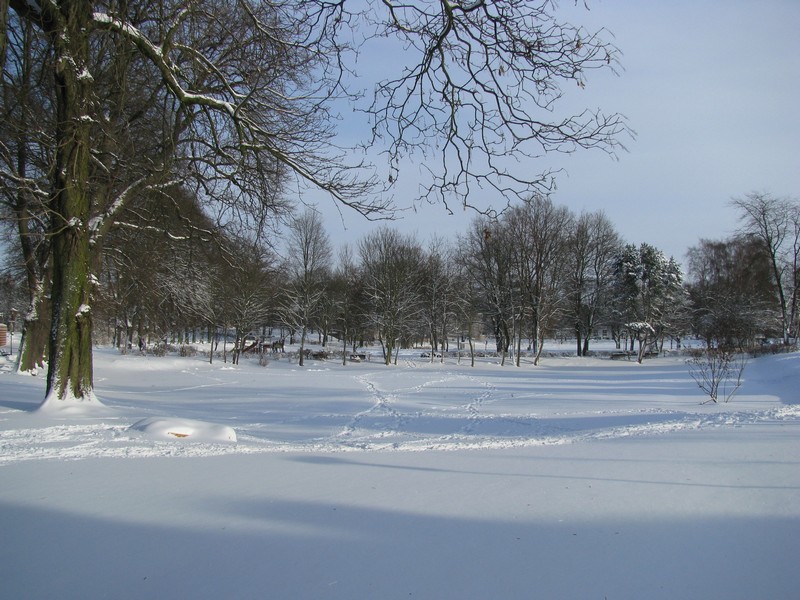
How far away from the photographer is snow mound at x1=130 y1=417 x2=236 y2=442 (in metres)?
7.71

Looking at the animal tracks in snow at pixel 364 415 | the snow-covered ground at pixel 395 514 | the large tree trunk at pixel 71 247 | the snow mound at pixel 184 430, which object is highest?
the large tree trunk at pixel 71 247

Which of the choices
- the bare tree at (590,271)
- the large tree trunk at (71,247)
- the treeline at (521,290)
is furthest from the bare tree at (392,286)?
the large tree trunk at (71,247)

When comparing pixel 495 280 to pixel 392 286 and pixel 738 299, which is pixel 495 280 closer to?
pixel 392 286

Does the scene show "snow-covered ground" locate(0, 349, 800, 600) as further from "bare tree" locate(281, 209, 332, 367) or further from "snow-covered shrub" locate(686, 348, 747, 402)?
"bare tree" locate(281, 209, 332, 367)

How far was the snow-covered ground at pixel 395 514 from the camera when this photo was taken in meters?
2.86

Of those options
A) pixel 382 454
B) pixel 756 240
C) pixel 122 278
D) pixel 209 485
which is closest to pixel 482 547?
pixel 209 485

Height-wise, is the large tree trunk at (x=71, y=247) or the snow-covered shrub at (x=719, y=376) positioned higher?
the large tree trunk at (x=71, y=247)

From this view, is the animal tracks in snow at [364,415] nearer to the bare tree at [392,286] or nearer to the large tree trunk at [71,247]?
the large tree trunk at [71,247]

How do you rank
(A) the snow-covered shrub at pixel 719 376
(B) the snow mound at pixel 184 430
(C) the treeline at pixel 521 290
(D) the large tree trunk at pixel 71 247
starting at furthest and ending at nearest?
1. (C) the treeline at pixel 521 290
2. (A) the snow-covered shrub at pixel 719 376
3. (D) the large tree trunk at pixel 71 247
4. (B) the snow mound at pixel 184 430

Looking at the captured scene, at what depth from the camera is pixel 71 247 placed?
9.57 m

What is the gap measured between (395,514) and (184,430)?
516 centimetres

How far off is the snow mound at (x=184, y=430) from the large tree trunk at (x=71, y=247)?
2.74 meters

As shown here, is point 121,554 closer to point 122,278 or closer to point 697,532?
point 697,532

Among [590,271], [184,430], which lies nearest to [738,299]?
[590,271]
